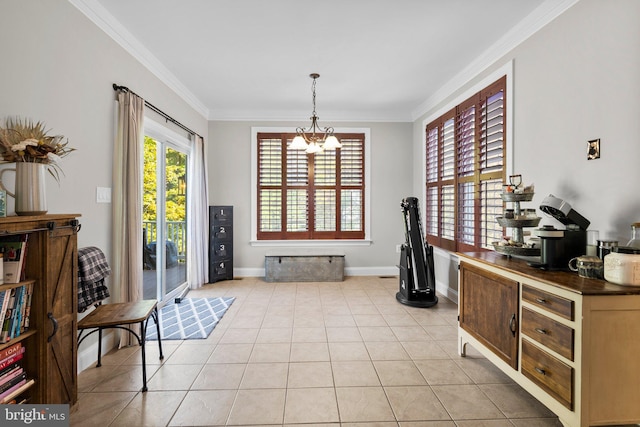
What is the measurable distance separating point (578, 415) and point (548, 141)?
196cm

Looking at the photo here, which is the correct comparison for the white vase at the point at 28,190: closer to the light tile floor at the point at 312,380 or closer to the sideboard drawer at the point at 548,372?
the light tile floor at the point at 312,380

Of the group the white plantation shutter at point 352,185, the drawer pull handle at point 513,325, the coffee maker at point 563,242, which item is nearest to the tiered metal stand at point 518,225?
the coffee maker at point 563,242

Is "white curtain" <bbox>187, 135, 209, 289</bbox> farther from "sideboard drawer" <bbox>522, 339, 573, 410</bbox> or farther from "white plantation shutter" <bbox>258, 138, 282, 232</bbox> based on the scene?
"sideboard drawer" <bbox>522, 339, 573, 410</bbox>

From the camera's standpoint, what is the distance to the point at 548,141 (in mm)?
2623

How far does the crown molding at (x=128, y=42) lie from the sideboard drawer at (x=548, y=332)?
3781 mm

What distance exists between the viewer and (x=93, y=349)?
267cm

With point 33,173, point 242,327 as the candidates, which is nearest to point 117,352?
point 242,327

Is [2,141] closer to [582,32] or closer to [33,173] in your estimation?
[33,173]

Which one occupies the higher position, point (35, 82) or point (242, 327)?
point (35, 82)

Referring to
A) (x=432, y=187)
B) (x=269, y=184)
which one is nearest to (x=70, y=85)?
(x=269, y=184)

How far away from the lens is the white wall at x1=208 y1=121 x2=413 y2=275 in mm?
5570

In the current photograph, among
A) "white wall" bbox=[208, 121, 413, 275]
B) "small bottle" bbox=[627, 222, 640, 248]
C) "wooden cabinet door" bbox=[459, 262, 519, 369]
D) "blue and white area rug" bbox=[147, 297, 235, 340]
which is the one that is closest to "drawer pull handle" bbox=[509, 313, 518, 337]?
"wooden cabinet door" bbox=[459, 262, 519, 369]

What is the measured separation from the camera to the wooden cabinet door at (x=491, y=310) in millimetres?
2092

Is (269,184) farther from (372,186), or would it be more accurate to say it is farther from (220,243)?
(372,186)
